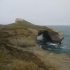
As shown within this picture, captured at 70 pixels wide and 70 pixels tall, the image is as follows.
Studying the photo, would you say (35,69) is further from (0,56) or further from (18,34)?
(18,34)

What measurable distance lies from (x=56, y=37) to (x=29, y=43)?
70.1ft

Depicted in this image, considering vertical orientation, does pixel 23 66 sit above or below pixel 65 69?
above

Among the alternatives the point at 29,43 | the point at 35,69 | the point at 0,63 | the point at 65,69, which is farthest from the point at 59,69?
the point at 29,43

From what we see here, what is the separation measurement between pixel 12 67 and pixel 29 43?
21811mm

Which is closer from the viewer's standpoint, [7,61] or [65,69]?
[7,61]

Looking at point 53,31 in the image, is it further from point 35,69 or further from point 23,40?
point 35,69

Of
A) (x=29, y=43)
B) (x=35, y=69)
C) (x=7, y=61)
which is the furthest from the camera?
(x=29, y=43)

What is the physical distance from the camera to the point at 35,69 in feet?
59.5

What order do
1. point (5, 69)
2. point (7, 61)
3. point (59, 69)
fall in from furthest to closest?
point (59, 69), point (7, 61), point (5, 69)

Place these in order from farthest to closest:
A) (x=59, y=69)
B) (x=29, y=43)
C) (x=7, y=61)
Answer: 1. (x=29, y=43)
2. (x=59, y=69)
3. (x=7, y=61)

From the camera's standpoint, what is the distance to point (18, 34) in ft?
140

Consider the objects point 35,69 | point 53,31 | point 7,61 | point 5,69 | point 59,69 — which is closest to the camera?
point 5,69

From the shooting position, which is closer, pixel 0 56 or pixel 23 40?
pixel 0 56

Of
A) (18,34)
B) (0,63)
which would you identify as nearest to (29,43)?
(18,34)
